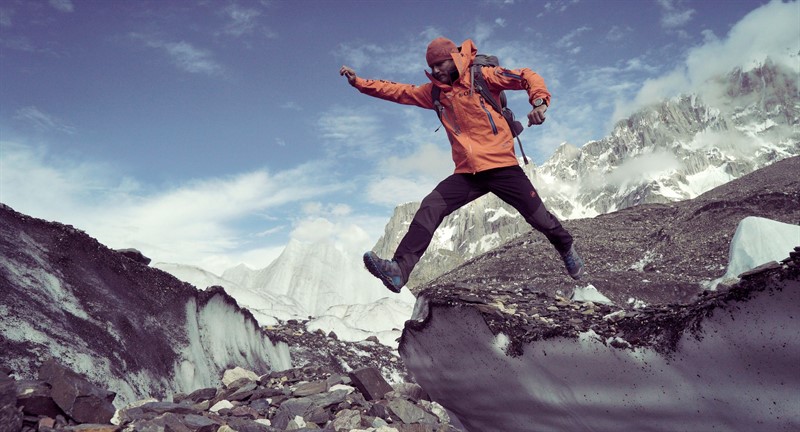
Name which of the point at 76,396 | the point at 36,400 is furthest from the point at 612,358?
the point at 36,400

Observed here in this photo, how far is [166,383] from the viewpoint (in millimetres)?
5762

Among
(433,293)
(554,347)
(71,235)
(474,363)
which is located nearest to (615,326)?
(554,347)

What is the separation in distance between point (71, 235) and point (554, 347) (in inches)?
196

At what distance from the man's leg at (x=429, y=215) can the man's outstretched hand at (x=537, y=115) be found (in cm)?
75

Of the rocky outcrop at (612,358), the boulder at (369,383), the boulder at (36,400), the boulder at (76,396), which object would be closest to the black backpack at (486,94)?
the rocky outcrop at (612,358)

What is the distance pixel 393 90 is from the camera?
562 cm

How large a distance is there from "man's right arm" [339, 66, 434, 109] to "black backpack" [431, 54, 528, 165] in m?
0.20

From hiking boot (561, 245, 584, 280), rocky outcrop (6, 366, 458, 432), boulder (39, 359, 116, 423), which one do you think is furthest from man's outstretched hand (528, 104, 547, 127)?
boulder (39, 359, 116, 423)

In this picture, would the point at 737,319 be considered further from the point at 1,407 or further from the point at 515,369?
the point at 1,407

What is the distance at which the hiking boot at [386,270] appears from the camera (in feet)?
15.8

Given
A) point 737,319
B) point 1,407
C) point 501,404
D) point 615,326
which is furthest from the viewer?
point 501,404

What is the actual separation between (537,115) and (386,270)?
1.82m

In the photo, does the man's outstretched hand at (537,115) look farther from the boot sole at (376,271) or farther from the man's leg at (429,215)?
the boot sole at (376,271)

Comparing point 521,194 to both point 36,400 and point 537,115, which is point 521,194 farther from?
point 36,400
